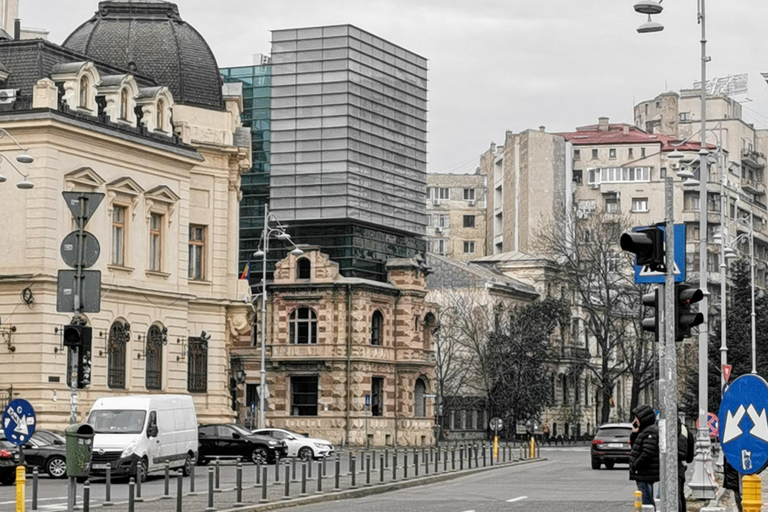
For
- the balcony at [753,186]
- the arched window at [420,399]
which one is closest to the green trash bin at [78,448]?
the arched window at [420,399]

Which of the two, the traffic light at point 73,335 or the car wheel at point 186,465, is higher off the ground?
the traffic light at point 73,335

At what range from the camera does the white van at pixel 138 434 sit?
36.8 meters

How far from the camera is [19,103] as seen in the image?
5166 cm

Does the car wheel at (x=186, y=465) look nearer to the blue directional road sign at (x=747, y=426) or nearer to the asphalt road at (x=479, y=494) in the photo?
the asphalt road at (x=479, y=494)

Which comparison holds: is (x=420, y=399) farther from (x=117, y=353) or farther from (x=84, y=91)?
(x=84, y=91)

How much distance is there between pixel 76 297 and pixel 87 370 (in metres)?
1.04

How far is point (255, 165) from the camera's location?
88.4 meters

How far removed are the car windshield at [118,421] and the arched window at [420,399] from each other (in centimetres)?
4726

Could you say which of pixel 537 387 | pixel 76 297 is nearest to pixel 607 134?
pixel 537 387

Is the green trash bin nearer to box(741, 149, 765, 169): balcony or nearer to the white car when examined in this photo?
the white car

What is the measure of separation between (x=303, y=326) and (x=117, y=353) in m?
28.4

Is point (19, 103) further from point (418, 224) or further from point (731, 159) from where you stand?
point (731, 159)

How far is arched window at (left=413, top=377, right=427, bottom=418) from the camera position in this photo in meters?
84.6

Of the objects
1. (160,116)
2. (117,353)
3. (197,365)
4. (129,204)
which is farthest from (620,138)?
(117,353)
